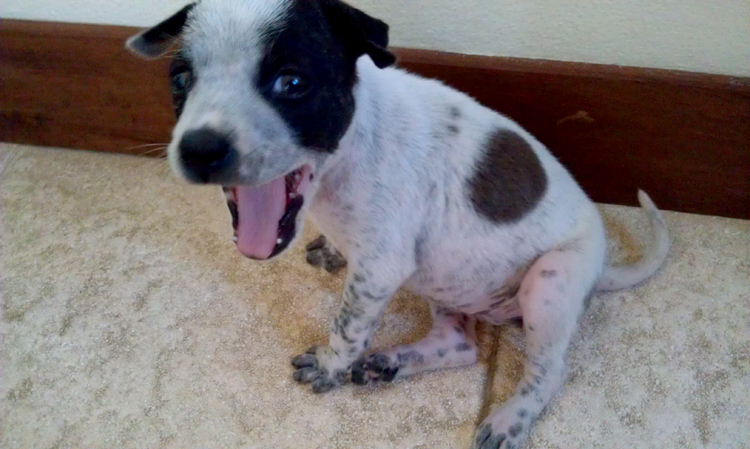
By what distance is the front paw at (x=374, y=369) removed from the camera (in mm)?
1858

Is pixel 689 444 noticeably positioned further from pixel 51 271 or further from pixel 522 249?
pixel 51 271

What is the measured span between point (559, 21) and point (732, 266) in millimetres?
1074

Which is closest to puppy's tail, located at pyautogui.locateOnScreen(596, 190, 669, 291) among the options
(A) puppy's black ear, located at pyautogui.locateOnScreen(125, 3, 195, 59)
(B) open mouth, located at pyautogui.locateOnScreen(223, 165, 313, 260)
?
(B) open mouth, located at pyautogui.locateOnScreen(223, 165, 313, 260)

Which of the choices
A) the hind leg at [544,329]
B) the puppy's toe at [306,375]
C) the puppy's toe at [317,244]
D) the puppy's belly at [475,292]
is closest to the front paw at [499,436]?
the hind leg at [544,329]

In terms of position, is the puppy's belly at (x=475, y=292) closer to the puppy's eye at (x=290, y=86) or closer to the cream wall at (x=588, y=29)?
the puppy's eye at (x=290, y=86)

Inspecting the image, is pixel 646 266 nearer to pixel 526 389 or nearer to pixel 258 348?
pixel 526 389

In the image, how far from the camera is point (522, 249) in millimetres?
1747

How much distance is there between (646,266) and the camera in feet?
6.81

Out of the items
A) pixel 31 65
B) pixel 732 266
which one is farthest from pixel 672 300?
pixel 31 65

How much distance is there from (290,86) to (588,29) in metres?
1.26

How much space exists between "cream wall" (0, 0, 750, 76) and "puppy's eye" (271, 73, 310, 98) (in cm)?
96

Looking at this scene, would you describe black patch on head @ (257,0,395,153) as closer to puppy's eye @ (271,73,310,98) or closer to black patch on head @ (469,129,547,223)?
puppy's eye @ (271,73,310,98)

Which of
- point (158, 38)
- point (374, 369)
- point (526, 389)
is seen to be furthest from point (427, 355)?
point (158, 38)

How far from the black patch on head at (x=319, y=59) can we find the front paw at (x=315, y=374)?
0.76 metres
